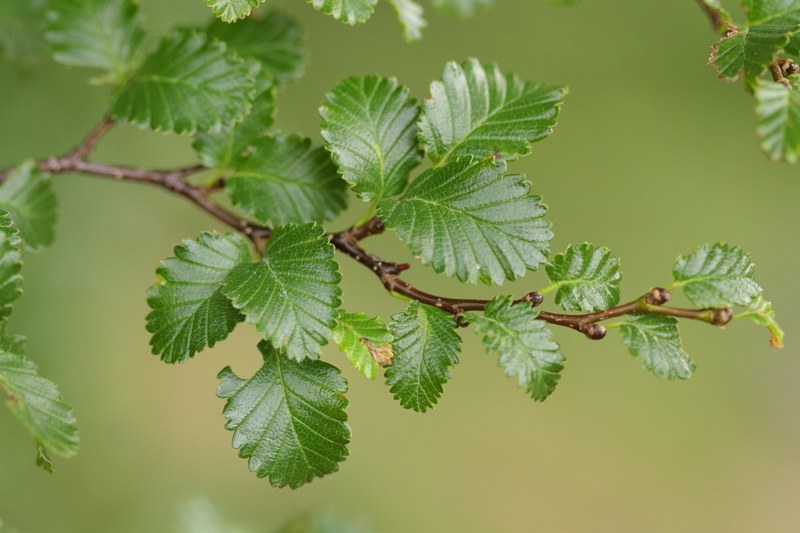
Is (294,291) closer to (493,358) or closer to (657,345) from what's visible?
(657,345)

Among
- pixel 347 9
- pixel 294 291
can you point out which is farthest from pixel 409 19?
pixel 294 291

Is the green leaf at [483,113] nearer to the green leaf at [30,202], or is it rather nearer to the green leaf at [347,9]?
the green leaf at [347,9]

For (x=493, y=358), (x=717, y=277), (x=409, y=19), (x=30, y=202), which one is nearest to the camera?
(x=717, y=277)

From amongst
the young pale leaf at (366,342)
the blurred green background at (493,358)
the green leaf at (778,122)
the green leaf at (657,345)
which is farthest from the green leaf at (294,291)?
the blurred green background at (493,358)

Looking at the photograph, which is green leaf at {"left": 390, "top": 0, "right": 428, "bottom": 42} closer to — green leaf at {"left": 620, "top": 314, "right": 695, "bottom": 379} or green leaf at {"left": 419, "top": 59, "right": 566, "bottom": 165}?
green leaf at {"left": 419, "top": 59, "right": 566, "bottom": 165}

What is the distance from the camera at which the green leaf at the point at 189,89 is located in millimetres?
893

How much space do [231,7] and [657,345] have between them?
0.52 m

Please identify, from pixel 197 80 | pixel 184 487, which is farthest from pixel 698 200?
pixel 197 80

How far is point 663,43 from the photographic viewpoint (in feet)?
7.73

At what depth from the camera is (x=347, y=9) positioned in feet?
2.54

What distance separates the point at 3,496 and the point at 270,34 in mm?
1224

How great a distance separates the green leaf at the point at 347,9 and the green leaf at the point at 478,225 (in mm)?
176

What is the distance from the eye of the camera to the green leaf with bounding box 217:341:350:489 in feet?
2.52

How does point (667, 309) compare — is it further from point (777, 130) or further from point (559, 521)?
point (559, 521)
